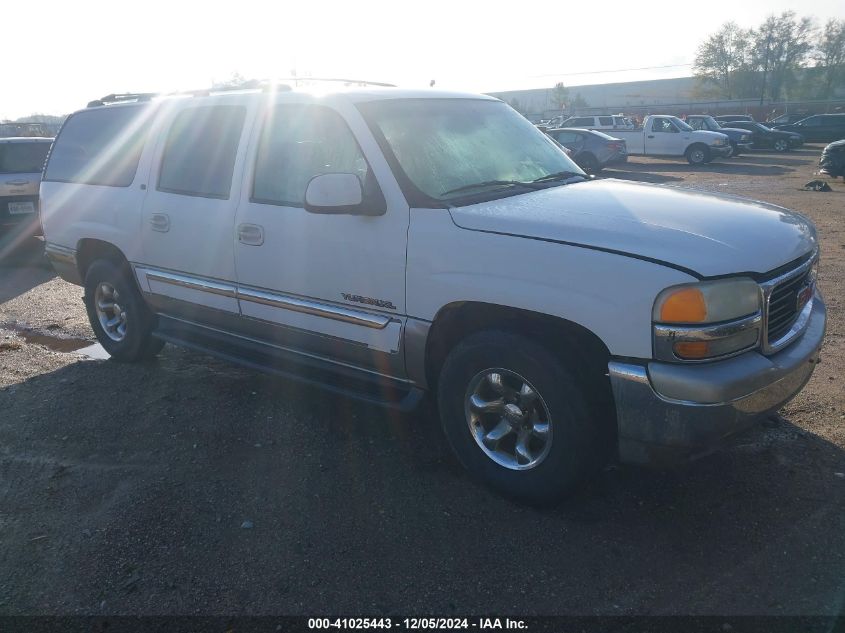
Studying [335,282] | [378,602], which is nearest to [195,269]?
[335,282]

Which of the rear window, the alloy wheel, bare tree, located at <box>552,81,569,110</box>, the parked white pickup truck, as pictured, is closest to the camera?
the alloy wheel

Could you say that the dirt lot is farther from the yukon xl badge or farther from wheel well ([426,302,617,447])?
the yukon xl badge

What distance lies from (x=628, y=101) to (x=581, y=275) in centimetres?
9228

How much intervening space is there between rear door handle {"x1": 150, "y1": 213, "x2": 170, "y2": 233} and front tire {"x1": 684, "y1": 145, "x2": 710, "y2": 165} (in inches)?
976

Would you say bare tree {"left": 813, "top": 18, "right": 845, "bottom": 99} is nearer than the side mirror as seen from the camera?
No

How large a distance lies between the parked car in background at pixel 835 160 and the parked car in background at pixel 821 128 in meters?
18.1

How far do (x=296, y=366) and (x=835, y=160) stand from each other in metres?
19.0

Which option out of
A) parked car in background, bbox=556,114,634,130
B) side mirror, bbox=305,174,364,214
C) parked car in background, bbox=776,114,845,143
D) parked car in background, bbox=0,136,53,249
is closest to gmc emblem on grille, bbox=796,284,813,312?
side mirror, bbox=305,174,364,214

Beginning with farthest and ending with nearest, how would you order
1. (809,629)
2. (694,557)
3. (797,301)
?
(797,301) < (694,557) < (809,629)

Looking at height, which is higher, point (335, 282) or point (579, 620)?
point (335, 282)

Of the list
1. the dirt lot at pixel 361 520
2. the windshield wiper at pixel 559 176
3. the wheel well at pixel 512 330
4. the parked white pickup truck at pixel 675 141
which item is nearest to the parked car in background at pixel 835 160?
the parked white pickup truck at pixel 675 141

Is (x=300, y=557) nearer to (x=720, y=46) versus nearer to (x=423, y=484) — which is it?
(x=423, y=484)

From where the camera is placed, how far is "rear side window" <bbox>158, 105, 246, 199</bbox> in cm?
455

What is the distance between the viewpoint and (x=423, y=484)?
3768mm
